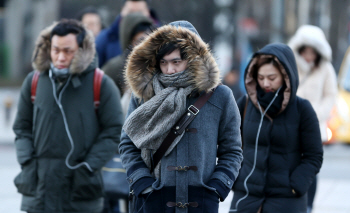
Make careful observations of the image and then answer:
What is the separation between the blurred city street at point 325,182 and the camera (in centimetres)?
752

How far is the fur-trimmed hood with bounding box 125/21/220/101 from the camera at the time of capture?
3338mm

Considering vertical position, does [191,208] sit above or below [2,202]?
above

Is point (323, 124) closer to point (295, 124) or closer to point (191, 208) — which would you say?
point (295, 124)

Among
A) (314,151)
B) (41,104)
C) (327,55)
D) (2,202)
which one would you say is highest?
(327,55)

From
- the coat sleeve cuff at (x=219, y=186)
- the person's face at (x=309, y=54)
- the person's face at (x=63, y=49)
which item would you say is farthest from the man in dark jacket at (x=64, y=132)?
the person's face at (x=309, y=54)

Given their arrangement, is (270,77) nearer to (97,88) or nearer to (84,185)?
(97,88)

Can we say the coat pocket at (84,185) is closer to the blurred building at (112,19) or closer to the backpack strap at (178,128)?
the backpack strap at (178,128)

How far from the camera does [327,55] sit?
608cm

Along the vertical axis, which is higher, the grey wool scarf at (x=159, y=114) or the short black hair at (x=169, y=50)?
the short black hair at (x=169, y=50)

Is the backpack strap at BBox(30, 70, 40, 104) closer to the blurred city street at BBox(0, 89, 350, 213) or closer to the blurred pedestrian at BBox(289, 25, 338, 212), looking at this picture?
the blurred pedestrian at BBox(289, 25, 338, 212)

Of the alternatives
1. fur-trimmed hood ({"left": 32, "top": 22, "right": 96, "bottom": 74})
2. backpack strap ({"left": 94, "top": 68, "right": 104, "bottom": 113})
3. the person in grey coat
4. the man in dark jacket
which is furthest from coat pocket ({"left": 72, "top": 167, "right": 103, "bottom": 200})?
the person in grey coat

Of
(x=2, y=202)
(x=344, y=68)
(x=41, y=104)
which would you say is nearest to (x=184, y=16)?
(x=344, y=68)

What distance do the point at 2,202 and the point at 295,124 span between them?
15.3 ft

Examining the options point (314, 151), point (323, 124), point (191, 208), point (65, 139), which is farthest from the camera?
point (323, 124)
